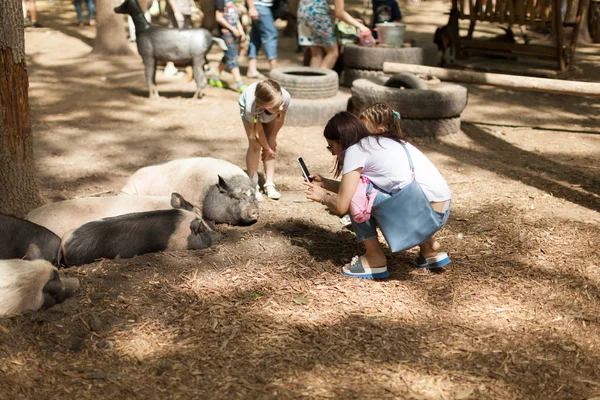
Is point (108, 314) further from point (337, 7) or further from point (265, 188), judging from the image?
point (337, 7)

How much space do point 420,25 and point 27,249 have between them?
54.0ft

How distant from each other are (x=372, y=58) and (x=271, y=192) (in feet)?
14.8

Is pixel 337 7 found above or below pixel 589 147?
above

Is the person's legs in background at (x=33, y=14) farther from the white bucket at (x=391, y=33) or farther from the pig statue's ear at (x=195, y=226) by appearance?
the pig statue's ear at (x=195, y=226)

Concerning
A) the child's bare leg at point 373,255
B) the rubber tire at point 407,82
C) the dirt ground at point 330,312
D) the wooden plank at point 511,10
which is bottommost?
the dirt ground at point 330,312

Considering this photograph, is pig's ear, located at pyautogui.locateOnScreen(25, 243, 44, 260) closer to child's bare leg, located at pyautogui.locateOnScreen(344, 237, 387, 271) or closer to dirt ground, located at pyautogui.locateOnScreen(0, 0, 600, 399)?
dirt ground, located at pyautogui.locateOnScreen(0, 0, 600, 399)

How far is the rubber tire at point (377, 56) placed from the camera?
392 inches

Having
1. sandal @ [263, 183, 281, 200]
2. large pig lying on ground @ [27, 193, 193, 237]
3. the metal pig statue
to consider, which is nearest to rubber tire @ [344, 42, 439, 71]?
the metal pig statue

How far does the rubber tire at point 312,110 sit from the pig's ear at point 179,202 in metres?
3.51

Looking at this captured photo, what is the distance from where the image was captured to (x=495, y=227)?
215 inches

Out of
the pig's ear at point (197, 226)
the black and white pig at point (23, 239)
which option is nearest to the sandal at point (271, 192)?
the pig's ear at point (197, 226)

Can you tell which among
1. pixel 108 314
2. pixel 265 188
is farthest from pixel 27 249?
pixel 265 188

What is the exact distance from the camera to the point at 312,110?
8734 mm

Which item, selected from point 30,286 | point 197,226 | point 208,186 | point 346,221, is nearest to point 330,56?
point 208,186
